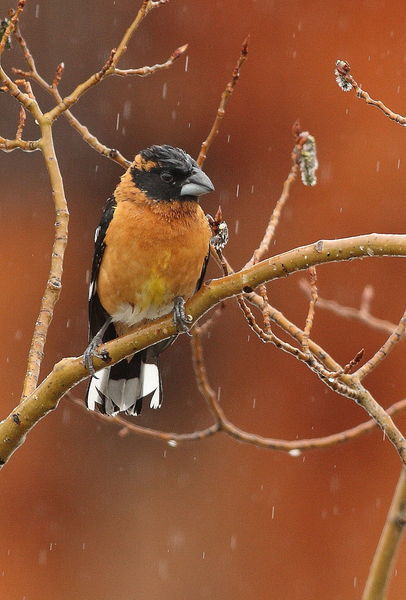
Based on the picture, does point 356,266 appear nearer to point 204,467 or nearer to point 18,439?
point 204,467

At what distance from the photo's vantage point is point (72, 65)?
26.1 ft

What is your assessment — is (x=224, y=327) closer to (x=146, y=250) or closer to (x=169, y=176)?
(x=169, y=176)

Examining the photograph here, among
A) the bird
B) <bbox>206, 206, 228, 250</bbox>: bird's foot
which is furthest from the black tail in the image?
<bbox>206, 206, 228, 250</bbox>: bird's foot

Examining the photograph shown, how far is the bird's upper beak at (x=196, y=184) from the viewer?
11.9 feet

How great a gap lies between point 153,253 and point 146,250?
0.10 ft

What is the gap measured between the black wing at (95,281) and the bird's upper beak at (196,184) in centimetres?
32

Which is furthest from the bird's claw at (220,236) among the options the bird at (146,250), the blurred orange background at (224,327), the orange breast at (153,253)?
the blurred orange background at (224,327)

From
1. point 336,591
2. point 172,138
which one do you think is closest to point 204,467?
point 336,591

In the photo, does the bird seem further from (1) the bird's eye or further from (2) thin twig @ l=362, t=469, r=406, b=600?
(2) thin twig @ l=362, t=469, r=406, b=600

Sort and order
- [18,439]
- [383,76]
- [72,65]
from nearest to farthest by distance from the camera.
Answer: [18,439]
[383,76]
[72,65]

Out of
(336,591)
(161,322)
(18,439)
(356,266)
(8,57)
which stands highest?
(8,57)

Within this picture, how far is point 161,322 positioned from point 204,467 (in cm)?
526

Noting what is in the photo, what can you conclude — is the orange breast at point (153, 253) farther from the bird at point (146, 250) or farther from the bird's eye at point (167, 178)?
the bird's eye at point (167, 178)

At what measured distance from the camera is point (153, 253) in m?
3.59
